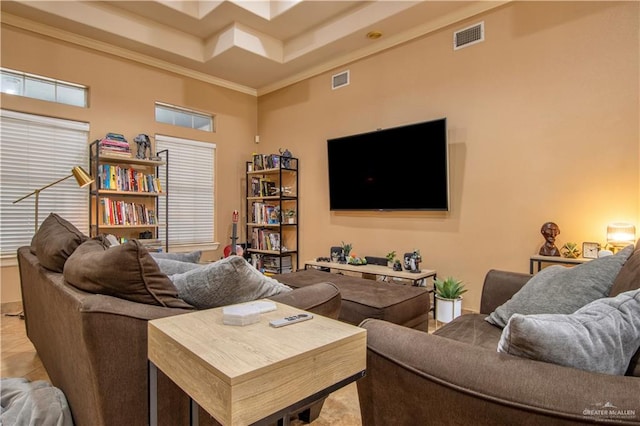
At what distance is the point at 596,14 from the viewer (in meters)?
2.83

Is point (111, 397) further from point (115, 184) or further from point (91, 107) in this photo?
point (91, 107)

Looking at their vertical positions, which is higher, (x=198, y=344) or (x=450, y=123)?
(x=450, y=123)

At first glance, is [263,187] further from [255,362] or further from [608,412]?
[608,412]

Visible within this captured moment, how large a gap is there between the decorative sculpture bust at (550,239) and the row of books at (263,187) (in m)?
3.31

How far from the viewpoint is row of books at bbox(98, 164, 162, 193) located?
396 cm

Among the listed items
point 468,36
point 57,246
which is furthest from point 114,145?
point 468,36

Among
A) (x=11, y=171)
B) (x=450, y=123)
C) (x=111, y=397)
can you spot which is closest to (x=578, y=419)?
(x=111, y=397)

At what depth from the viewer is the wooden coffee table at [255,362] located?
0.78m

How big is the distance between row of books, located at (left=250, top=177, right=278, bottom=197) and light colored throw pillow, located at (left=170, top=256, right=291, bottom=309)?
3.64 m

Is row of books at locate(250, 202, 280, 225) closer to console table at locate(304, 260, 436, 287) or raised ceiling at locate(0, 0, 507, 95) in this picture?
console table at locate(304, 260, 436, 287)

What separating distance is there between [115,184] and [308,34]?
2.90 metres

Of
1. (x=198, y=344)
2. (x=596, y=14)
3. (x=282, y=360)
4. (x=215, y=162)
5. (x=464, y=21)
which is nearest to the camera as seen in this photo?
(x=282, y=360)

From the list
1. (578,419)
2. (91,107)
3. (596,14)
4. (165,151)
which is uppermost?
(596,14)

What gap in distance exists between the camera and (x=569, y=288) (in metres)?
1.51
